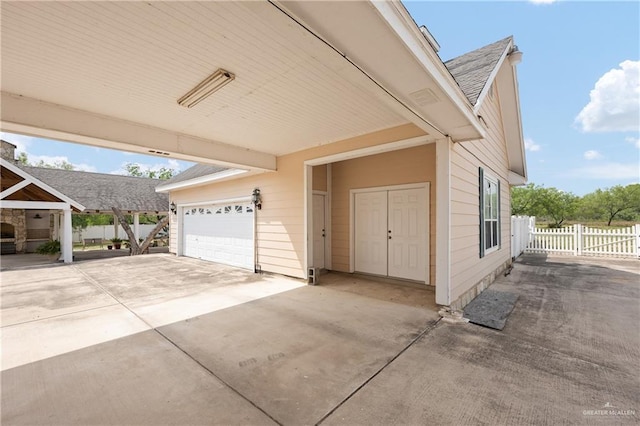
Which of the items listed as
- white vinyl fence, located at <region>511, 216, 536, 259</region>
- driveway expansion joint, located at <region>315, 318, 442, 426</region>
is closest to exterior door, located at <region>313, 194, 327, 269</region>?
driveway expansion joint, located at <region>315, 318, 442, 426</region>

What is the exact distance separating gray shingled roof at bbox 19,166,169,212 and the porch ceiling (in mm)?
11158

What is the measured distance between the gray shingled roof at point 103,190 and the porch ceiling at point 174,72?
439 inches

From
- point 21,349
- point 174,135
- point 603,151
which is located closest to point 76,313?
point 21,349

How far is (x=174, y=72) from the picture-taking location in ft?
9.53

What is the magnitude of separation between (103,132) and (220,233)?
511 cm

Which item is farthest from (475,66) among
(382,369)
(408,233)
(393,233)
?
(382,369)

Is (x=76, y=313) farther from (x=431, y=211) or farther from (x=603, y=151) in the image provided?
(x=603, y=151)

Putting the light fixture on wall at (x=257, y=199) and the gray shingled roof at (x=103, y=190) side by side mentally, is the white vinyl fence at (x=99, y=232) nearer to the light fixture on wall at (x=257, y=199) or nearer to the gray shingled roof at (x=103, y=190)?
the gray shingled roof at (x=103, y=190)

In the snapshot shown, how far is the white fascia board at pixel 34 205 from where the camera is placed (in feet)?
26.6

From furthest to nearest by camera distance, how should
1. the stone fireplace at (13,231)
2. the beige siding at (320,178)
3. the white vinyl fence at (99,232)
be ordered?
the white vinyl fence at (99,232) → the stone fireplace at (13,231) → the beige siding at (320,178)

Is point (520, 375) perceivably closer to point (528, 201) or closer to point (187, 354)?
point (187, 354)

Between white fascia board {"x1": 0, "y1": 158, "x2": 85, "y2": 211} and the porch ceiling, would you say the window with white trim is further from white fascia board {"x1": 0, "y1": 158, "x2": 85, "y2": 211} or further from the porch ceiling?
white fascia board {"x1": 0, "y1": 158, "x2": 85, "y2": 211}

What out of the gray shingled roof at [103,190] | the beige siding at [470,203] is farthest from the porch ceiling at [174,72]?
the gray shingled roof at [103,190]

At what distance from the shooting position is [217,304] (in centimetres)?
445
